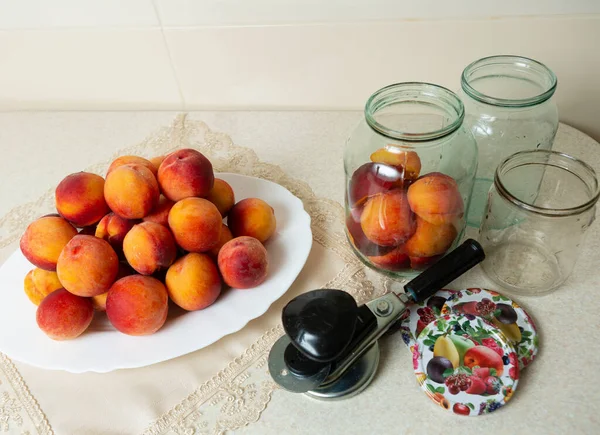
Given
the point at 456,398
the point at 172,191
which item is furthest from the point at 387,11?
the point at 456,398

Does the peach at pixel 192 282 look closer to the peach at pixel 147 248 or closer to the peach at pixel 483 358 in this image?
the peach at pixel 147 248

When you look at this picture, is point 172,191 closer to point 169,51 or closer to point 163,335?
point 163,335

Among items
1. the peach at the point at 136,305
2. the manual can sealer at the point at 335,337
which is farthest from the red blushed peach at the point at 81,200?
the manual can sealer at the point at 335,337

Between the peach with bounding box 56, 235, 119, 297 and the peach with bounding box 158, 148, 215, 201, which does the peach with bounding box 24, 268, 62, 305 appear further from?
the peach with bounding box 158, 148, 215, 201

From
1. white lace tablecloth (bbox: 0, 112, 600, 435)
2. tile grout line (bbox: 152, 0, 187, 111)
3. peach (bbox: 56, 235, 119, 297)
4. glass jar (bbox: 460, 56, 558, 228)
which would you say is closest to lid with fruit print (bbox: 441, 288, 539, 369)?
white lace tablecloth (bbox: 0, 112, 600, 435)

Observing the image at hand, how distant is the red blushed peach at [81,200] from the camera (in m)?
0.63

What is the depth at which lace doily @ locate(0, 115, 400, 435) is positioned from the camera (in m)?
0.56

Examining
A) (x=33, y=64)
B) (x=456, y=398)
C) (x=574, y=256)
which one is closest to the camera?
(x=456, y=398)

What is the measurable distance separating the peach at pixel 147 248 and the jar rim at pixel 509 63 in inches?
15.0

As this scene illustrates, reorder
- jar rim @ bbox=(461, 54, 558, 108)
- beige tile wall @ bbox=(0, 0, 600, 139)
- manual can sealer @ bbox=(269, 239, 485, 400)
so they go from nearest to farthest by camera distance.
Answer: manual can sealer @ bbox=(269, 239, 485, 400) → jar rim @ bbox=(461, 54, 558, 108) → beige tile wall @ bbox=(0, 0, 600, 139)

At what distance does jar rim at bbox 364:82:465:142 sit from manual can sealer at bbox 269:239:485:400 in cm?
15

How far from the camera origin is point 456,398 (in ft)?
1.75

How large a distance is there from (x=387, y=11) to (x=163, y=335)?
21.8 inches

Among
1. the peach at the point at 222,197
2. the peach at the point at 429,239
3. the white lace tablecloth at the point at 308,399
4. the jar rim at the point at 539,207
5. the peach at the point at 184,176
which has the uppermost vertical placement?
the peach at the point at 184,176
